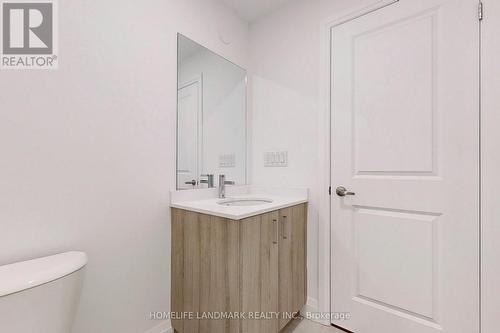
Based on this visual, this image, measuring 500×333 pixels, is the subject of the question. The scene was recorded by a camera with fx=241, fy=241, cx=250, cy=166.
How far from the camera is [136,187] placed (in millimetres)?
1314

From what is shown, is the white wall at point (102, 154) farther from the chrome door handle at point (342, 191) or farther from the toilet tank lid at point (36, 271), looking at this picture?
the chrome door handle at point (342, 191)

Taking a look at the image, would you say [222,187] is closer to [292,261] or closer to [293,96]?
[292,261]

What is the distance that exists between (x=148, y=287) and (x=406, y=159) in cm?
164

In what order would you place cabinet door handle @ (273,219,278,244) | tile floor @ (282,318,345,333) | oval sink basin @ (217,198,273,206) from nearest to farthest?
cabinet door handle @ (273,219,278,244)
tile floor @ (282,318,345,333)
oval sink basin @ (217,198,273,206)

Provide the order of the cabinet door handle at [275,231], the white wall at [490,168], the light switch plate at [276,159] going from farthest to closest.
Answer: the light switch plate at [276,159] → the cabinet door handle at [275,231] → the white wall at [490,168]

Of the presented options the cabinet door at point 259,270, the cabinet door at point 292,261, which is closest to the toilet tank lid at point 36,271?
the cabinet door at point 259,270

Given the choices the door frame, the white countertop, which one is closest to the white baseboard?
the white countertop

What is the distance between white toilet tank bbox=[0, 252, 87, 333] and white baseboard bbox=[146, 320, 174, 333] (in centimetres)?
60

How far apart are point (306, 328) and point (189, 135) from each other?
1.50 m

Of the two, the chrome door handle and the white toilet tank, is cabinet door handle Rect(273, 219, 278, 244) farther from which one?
the white toilet tank

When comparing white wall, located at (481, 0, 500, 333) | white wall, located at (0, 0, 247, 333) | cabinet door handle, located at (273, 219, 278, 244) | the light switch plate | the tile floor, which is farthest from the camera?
the light switch plate

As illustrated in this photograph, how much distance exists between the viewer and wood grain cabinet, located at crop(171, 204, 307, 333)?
1.16 metres

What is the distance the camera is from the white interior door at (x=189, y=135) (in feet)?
5.11

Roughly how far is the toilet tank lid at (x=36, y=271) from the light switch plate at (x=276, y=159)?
1.33 meters
